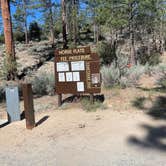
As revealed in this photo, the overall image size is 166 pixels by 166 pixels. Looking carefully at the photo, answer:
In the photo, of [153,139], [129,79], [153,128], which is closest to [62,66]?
[129,79]

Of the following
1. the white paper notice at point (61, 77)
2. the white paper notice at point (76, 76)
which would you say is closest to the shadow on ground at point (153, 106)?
the white paper notice at point (76, 76)

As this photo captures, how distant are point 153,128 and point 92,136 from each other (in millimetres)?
1248

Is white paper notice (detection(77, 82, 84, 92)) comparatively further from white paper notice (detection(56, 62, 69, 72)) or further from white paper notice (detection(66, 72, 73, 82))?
white paper notice (detection(56, 62, 69, 72))

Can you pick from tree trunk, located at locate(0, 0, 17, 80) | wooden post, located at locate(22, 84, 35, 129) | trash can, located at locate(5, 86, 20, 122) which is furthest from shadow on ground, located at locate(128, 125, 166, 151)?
tree trunk, located at locate(0, 0, 17, 80)

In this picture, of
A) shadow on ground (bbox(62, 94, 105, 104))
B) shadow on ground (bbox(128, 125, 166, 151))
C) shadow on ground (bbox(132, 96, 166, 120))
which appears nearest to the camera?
shadow on ground (bbox(128, 125, 166, 151))

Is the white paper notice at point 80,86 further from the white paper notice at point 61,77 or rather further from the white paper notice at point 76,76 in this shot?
the white paper notice at point 61,77

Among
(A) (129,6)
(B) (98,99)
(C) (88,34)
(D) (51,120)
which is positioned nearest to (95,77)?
(B) (98,99)

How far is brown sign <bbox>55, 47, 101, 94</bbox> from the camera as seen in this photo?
7.83 m

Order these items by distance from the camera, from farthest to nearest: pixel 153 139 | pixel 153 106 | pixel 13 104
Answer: pixel 153 106, pixel 13 104, pixel 153 139

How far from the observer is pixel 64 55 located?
8125 mm

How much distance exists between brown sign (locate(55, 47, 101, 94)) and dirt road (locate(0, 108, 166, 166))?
81 cm

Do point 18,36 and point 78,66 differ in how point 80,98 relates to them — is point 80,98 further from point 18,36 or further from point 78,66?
point 18,36

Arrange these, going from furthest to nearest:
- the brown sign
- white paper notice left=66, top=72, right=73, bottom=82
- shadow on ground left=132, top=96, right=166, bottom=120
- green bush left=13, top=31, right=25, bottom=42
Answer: green bush left=13, top=31, right=25, bottom=42, white paper notice left=66, top=72, right=73, bottom=82, the brown sign, shadow on ground left=132, top=96, right=166, bottom=120

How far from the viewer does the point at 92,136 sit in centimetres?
582
